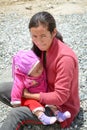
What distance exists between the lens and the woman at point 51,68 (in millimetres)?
3551

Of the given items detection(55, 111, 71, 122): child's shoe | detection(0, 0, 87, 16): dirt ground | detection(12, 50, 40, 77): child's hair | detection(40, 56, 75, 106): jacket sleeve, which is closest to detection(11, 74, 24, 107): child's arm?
detection(12, 50, 40, 77): child's hair

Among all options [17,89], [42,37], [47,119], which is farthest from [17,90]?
[42,37]

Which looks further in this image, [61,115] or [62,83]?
[61,115]

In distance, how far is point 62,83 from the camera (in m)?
3.63

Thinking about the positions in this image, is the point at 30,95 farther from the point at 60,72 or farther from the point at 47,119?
the point at 60,72

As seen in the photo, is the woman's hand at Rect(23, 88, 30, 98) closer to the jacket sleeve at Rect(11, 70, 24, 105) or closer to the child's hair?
the jacket sleeve at Rect(11, 70, 24, 105)

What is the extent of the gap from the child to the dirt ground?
635 cm

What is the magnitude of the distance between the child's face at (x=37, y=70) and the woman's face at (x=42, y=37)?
0.68ft

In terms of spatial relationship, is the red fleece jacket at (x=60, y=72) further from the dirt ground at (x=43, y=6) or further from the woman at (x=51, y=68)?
the dirt ground at (x=43, y=6)

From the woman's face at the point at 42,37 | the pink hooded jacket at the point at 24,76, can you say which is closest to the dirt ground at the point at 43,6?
the pink hooded jacket at the point at 24,76

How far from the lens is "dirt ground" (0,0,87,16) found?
10.3 m

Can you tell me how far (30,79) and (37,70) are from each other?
121 millimetres

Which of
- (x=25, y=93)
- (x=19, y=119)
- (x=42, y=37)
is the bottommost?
(x=19, y=119)

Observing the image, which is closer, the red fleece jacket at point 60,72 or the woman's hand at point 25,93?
the red fleece jacket at point 60,72
